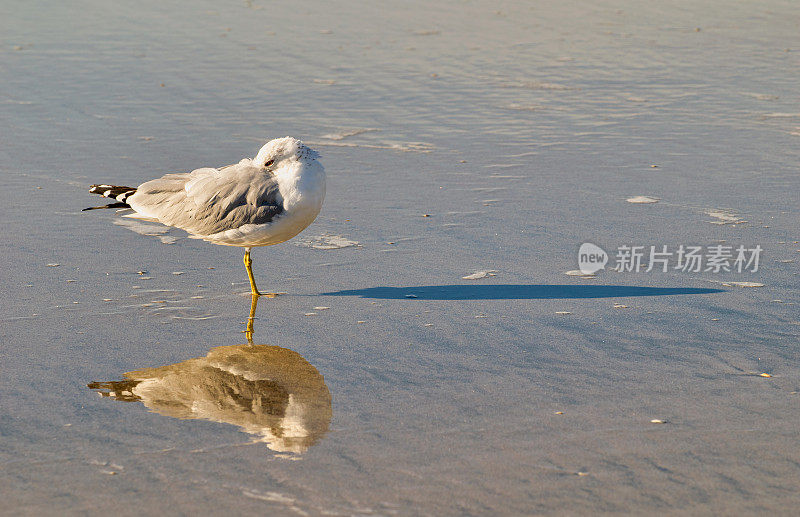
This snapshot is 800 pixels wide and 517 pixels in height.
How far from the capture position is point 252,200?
6.28 metres

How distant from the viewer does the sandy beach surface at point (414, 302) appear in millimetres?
4031

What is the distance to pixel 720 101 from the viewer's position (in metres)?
11.6

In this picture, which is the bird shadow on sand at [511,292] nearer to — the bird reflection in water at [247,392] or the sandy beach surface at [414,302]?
the sandy beach surface at [414,302]

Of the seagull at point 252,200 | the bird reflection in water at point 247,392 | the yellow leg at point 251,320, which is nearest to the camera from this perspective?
the bird reflection in water at point 247,392

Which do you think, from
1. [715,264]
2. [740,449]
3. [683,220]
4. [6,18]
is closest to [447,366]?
[740,449]

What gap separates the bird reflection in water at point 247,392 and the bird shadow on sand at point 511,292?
1057 mm

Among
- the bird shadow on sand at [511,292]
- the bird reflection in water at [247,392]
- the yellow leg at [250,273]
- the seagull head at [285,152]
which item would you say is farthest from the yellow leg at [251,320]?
the seagull head at [285,152]

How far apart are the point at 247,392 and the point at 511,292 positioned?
2093 millimetres

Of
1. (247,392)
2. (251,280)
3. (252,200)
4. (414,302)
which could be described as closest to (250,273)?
(251,280)

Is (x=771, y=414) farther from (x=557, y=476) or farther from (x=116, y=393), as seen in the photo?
(x=116, y=393)

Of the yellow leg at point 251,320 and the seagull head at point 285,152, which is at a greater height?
the seagull head at point 285,152

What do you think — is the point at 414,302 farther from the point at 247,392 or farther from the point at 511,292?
the point at 247,392

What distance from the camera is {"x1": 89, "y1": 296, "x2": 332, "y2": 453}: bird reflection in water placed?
4.46 metres

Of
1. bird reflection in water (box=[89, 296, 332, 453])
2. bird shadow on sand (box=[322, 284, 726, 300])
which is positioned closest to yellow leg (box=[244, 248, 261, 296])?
bird shadow on sand (box=[322, 284, 726, 300])
